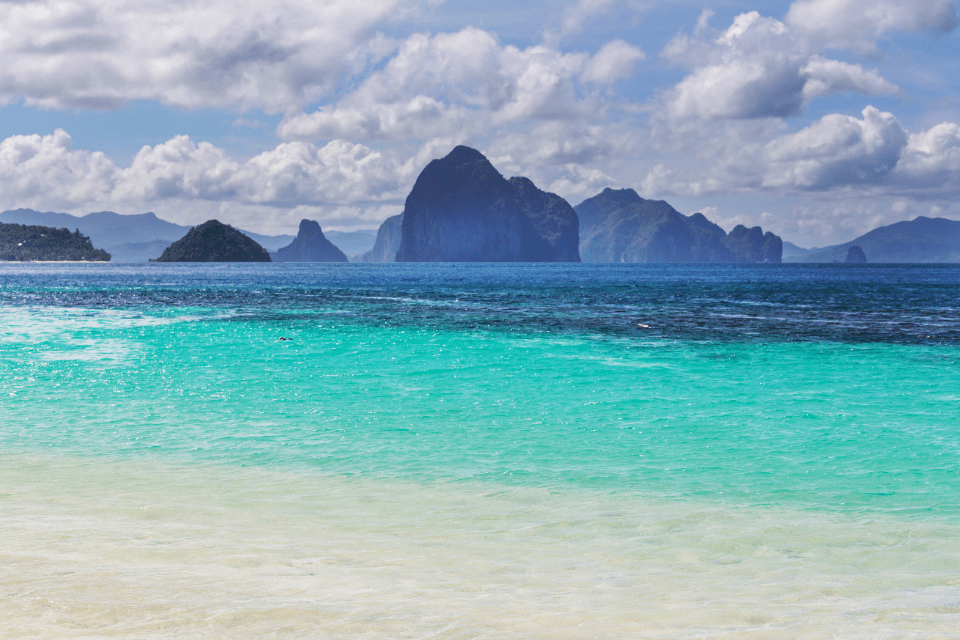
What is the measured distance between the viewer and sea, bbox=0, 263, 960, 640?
22.8ft

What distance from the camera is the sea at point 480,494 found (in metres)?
6.95

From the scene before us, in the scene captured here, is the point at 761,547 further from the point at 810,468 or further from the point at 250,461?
the point at 250,461

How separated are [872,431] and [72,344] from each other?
35.4 m

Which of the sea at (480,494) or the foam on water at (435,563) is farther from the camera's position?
the sea at (480,494)

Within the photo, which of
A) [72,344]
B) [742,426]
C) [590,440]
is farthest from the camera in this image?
[72,344]

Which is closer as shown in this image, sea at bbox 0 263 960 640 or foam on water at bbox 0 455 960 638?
foam on water at bbox 0 455 960 638

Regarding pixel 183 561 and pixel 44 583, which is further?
pixel 183 561

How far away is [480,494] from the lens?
12.8 metres

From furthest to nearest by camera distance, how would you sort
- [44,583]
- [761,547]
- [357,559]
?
[761,547] → [357,559] → [44,583]

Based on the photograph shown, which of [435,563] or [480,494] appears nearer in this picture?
[435,563]

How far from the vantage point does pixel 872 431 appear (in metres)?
18.4

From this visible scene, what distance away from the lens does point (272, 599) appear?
707 cm

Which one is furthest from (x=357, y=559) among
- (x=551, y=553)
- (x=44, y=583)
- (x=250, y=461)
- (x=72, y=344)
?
(x=72, y=344)

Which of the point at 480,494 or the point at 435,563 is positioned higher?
the point at 435,563
